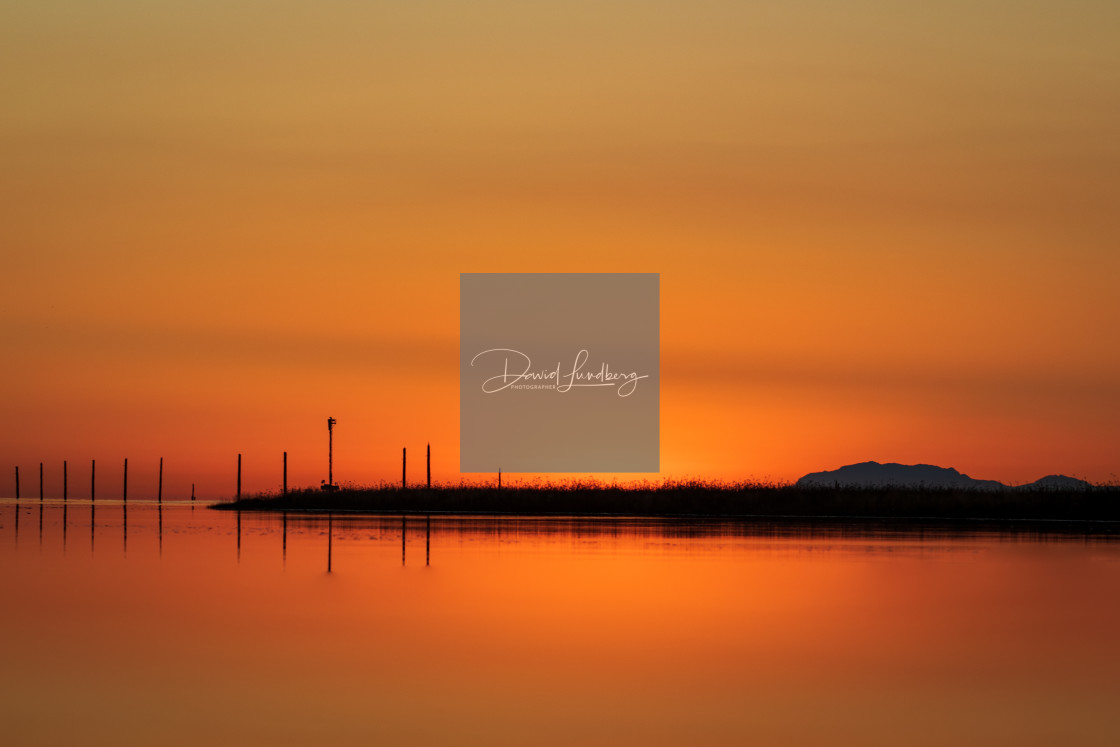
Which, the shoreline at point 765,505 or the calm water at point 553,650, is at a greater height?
the shoreline at point 765,505

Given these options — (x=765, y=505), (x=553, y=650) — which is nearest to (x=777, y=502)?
(x=765, y=505)

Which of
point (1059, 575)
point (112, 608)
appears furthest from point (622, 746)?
point (1059, 575)

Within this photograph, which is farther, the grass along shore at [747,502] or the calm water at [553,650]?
the grass along shore at [747,502]

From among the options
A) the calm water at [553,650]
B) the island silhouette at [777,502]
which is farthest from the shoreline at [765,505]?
the calm water at [553,650]

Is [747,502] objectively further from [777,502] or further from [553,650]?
[553,650]

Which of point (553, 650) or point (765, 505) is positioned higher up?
point (765, 505)

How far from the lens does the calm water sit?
9.96 metres

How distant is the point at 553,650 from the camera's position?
13586 millimetres

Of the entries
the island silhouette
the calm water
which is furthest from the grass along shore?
the calm water

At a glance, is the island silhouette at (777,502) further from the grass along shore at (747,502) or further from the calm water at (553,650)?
the calm water at (553,650)

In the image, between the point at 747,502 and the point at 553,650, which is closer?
the point at 553,650

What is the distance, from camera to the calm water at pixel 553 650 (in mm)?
9961

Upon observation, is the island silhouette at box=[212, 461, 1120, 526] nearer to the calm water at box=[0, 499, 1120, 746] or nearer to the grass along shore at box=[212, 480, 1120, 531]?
the grass along shore at box=[212, 480, 1120, 531]

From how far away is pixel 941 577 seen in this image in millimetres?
22344
